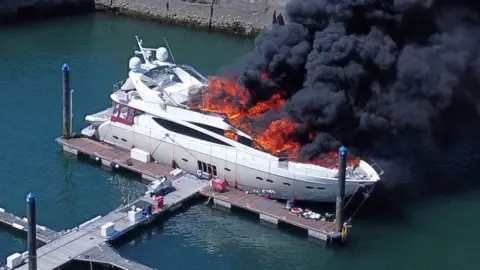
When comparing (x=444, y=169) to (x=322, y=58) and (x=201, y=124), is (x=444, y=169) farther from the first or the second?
(x=201, y=124)

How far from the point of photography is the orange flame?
55719 mm

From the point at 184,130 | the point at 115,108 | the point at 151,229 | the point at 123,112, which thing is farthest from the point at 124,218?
the point at 115,108

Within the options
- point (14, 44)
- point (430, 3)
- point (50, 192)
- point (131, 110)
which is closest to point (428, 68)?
Result: point (430, 3)

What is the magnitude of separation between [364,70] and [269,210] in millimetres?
9808

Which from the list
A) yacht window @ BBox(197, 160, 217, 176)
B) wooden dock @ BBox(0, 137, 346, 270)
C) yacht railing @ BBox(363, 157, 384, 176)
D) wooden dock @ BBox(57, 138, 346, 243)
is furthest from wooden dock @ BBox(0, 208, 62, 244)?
yacht railing @ BBox(363, 157, 384, 176)

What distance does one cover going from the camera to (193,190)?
185ft

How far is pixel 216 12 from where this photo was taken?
92.2 metres

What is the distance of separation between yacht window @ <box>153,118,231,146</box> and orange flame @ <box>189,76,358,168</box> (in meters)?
1.03

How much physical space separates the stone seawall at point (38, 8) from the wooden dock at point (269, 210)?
4248 centimetres

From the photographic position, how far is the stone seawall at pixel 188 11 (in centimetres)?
9131

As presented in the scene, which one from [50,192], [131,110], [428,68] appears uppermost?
[428,68]

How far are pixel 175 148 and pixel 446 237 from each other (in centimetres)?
1633

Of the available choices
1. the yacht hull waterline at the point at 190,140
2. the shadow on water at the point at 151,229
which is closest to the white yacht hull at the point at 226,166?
the yacht hull waterline at the point at 190,140

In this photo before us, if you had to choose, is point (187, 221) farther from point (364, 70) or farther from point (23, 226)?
point (364, 70)
